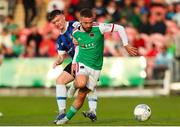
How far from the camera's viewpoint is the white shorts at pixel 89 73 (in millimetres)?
14328

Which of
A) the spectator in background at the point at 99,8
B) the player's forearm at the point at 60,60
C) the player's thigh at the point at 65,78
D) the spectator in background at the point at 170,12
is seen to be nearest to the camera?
the player's thigh at the point at 65,78

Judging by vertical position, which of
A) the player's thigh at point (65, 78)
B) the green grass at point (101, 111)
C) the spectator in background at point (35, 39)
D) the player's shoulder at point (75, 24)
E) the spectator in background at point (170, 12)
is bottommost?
the green grass at point (101, 111)

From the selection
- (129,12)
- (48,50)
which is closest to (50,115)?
(48,50)

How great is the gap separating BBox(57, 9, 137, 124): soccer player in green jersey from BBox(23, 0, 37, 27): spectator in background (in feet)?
49.1

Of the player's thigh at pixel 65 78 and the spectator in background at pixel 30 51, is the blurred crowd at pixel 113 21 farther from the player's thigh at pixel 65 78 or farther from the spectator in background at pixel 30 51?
the player's thigh at pixel 65 78

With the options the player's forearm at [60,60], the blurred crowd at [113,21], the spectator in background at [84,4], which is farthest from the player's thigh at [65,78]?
the spectator in background at [84,4]

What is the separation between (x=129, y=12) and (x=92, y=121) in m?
14.4

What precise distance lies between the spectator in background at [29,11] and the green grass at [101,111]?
493cm

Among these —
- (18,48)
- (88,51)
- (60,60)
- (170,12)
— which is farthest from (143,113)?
(170,12)

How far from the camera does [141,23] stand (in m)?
28.3

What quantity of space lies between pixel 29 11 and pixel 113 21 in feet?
10.8

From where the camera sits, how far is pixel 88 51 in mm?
14523

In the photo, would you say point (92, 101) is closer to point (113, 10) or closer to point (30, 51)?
point (30, 51)

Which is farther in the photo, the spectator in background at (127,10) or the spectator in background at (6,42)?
the spectator in background at (127,10)
